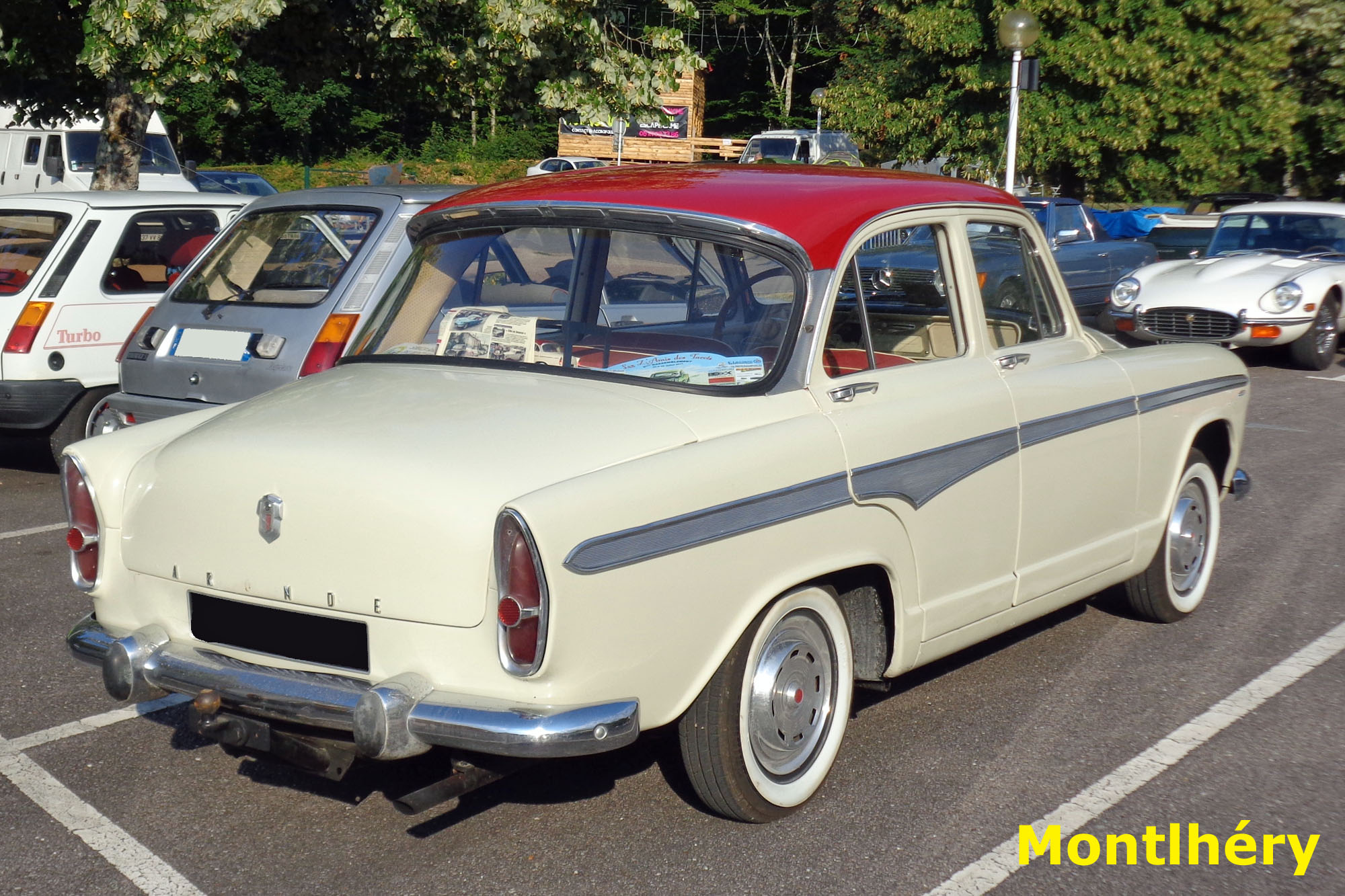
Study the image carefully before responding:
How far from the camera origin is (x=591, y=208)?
13.8ft

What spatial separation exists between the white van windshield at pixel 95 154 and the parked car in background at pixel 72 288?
1502cm

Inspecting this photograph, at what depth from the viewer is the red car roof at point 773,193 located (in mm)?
4004

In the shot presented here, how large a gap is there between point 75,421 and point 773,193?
5.35 meters

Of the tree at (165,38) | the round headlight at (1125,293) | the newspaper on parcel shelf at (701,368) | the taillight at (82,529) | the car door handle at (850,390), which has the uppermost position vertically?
the tree at (165,38)

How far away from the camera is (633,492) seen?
3230 millimetres

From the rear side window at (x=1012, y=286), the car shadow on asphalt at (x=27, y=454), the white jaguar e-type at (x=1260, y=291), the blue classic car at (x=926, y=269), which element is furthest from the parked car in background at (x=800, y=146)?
the blue classic car at (x=926, y=269)

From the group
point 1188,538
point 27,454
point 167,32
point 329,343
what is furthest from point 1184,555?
point 167,32

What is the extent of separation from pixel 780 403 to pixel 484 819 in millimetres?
1391

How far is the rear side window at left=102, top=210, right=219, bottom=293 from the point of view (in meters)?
8.20

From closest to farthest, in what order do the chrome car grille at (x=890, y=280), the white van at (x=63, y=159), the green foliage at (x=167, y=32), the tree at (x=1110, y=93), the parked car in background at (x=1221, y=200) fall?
1. the chrome car grille at (x=890, y=280)
2. the green foliage at (x=167, y=32)
3. the parked car in background at (x=1221, y=200)
4. the white van at (x=63, y=159)
5. the tree at (x=1110, y=93)

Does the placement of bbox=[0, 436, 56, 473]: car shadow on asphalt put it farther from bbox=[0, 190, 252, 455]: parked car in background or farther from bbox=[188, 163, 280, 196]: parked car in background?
bbox=[188, 163, 280, 196]: parked car in background

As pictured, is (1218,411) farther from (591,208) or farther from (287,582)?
(287,582)

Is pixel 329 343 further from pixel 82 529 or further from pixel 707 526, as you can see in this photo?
pixel 707 526

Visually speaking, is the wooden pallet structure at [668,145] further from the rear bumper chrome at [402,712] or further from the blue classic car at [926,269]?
the rear bumper chrome at [402,712]
